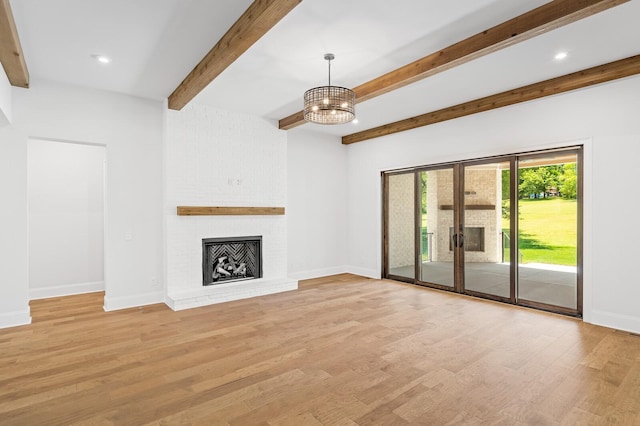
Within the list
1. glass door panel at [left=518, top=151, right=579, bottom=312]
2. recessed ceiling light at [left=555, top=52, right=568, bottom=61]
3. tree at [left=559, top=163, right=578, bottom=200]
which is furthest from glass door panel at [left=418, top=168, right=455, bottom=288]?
recessed ceiling light at [left=555, top=52, right=568, bottom=61]

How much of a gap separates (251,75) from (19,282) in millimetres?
3852

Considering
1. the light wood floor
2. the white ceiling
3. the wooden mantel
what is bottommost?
the light wood floor

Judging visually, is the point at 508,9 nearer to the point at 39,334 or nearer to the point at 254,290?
the point at 254,290

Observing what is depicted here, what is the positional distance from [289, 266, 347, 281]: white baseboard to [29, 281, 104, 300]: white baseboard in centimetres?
343

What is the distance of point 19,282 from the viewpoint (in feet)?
13.6

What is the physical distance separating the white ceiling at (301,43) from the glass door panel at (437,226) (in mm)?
1624

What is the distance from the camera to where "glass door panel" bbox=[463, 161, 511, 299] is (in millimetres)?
5086

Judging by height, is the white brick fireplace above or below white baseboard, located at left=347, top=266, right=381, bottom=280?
above

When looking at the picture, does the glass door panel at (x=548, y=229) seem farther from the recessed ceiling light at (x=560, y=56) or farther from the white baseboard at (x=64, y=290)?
the white baseboard at (x=64, y=290)

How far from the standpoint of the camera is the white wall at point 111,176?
4125 mm

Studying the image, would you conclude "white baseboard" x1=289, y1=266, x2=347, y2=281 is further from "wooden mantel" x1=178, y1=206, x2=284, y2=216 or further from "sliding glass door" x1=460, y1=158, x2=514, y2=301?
"sliding glass door" x1=460, y1=158, x2=514, y2=301

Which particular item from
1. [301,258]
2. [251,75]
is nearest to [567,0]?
[251,75]

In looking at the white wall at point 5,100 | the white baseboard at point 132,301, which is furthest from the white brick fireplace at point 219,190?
the white wall at point 5,100

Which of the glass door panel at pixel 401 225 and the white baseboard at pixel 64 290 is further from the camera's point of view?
the glass door panel at pixel 401 225
